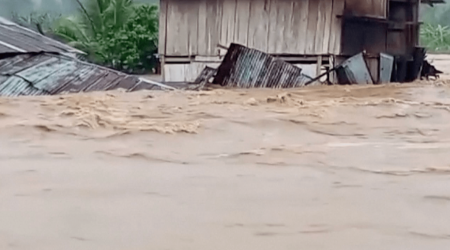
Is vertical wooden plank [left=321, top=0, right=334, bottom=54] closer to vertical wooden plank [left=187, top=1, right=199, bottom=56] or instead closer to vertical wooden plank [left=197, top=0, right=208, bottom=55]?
vertical wooden plank [left=197, top=0, right=208, bottom=55]

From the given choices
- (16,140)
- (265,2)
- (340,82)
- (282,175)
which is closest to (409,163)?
(282,175)

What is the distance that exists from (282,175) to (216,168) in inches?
25.0

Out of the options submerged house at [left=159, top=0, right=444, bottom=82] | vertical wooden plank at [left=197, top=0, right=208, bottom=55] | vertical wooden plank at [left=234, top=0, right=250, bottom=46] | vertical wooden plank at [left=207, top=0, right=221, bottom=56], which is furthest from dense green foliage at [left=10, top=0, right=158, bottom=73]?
vertical wooden plank at [left=234, top=0, right=250, bottom=46]

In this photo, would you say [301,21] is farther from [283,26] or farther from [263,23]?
[263,23]

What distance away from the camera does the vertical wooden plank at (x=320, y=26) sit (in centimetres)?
1725

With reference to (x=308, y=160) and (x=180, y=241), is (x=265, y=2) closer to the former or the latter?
(x=308, y=160)

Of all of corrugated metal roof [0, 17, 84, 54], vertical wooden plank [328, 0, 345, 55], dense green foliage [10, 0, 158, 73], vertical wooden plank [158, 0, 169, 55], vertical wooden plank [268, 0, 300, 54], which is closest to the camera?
corrugated metal roof [0, 17, 84, 54]

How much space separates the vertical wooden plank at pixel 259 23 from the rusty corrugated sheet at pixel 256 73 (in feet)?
6.33

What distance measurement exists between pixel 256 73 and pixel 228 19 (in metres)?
2.43

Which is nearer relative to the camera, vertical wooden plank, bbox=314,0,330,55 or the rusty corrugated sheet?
the rusty corrugated sheet

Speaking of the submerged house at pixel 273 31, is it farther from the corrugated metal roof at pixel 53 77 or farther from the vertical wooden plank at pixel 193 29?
the corrugated metal roof at pixel 53 77

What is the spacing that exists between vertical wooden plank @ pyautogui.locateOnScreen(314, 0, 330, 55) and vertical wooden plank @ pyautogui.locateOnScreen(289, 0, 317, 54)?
0.25 m

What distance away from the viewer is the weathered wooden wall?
56.7ft

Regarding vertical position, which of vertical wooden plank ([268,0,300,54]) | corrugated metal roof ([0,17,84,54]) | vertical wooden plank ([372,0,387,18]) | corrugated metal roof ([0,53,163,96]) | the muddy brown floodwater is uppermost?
vertical wooden plank ([372,0,387,18])
